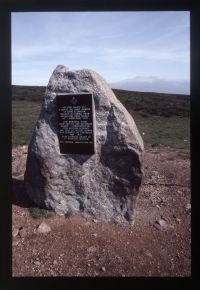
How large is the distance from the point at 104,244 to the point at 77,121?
7.23 ft

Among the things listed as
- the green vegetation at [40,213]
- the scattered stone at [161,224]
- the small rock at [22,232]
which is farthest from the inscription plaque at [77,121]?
the scattered stone at [161,224]

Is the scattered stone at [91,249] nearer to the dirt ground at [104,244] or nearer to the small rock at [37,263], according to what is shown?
the dirt ground at [104,244]

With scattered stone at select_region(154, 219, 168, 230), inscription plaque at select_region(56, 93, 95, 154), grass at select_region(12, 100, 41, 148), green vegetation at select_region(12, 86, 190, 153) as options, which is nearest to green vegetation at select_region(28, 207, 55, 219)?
inscription plaque at select_region(56, 93, 95, 154)

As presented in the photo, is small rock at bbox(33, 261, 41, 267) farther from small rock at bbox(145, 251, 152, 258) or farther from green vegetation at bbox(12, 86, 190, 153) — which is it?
green vegetation at bbox(12, 86, 190, 153)

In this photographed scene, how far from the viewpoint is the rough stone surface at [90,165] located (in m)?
6.82

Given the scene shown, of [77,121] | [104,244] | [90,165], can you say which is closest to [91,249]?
[104,244]

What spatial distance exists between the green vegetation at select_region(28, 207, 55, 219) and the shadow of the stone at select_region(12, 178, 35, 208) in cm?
20

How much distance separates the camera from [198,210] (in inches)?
245

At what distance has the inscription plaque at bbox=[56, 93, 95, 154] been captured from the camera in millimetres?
6781

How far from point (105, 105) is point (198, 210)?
2.44 m

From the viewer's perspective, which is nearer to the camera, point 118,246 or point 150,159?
point 118,246

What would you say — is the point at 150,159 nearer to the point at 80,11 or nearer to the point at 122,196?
the point at 122,196
